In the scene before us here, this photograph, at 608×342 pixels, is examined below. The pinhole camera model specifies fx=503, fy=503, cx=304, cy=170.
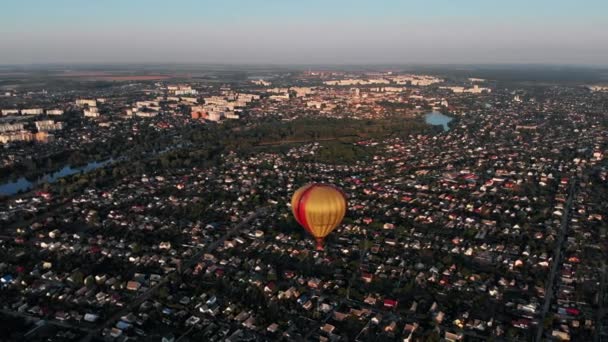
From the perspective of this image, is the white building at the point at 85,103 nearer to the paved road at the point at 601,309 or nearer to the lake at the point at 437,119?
the lake at the point at 437,119

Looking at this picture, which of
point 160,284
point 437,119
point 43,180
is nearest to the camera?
point 160,284

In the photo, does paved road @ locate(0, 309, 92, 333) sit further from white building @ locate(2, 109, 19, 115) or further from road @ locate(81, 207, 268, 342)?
white building @ locate(2, 109, 19, 115)

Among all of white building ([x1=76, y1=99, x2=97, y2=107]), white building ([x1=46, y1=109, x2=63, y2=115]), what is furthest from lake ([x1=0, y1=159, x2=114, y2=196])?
white building ([x1=76, y1=99, x2=97, y2=107])

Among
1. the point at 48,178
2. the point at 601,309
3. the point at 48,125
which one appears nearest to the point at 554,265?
the point at 601,309

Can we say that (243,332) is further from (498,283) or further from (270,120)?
(270,120)

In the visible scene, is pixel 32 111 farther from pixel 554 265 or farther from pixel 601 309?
pixel 601 309
